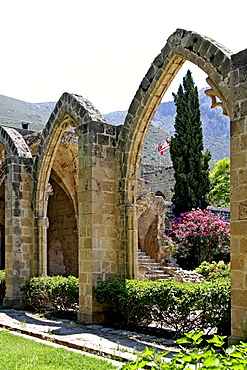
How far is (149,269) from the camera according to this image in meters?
15.1

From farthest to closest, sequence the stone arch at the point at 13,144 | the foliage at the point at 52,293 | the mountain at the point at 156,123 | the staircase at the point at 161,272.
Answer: the mountain at the point at 156,123, the staircase at the point at 161,272, the stone arch at the point at 13,144, the foliage at the point at 52,293

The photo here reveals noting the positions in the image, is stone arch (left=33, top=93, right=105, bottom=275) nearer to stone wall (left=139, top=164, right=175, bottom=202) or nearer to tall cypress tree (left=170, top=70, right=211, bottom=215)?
tall cypress tree (left=170, top=70, right=211, bottom=215)

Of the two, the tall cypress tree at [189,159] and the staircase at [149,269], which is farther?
the tall cypress tree at [189,159]

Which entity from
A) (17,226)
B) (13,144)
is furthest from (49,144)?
(17,226)

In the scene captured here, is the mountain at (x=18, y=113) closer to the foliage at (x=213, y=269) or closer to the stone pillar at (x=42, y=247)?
the foliage at (x=213, y=269)

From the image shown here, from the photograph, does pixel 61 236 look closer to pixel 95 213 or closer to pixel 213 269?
pixel 213 269

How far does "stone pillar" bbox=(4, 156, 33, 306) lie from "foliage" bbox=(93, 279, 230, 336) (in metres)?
3.37

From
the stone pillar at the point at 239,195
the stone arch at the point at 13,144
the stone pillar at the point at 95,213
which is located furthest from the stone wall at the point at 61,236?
the stone pillar at the point at 239,195

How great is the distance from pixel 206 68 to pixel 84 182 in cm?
304

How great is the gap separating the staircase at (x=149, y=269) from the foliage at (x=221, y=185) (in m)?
7.98

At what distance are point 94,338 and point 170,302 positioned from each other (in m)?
1.20

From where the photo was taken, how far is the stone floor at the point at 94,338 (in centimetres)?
567

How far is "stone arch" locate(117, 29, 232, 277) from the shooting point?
6465 millimetres

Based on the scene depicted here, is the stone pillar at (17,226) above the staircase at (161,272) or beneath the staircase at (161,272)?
above
